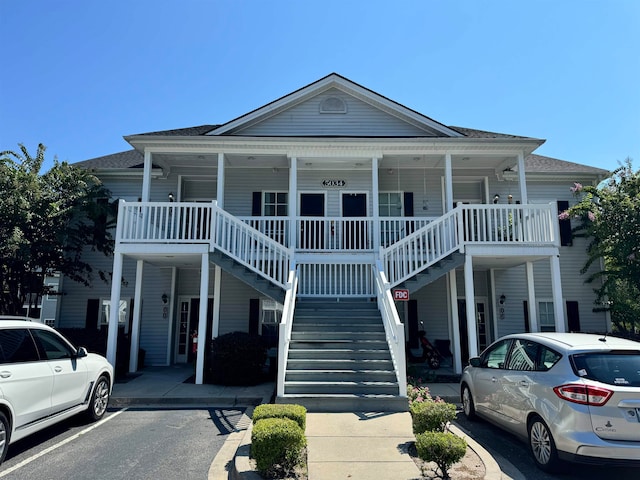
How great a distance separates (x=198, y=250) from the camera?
10367 mm

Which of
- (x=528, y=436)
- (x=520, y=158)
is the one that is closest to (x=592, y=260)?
(x=520, y=158)

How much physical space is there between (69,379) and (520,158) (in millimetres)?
11773

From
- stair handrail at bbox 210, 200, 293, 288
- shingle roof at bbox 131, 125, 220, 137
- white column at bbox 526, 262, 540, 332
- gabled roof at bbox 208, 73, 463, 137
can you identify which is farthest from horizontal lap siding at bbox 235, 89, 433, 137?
white column at bbox 526, 262, 540, 332

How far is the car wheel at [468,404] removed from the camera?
6.70 m

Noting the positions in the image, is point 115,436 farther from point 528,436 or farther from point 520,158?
point 520,158

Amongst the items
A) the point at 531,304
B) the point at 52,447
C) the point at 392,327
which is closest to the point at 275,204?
the point at 392,327

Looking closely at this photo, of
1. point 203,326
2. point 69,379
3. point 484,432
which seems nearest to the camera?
point 69,379

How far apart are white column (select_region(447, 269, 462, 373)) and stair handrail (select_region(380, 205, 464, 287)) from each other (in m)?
1.13

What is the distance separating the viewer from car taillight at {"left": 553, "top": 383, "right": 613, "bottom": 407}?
4.09m

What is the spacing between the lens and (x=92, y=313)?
13.6 meters

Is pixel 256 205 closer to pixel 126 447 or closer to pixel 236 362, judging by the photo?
pixel 236 362

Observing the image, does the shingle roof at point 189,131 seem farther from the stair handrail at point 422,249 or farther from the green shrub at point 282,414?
the green shrub at point 282,414

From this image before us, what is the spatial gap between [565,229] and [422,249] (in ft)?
22.8

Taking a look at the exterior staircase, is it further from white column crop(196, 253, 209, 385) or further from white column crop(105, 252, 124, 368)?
white column crop(105, 252, 124, 368)
